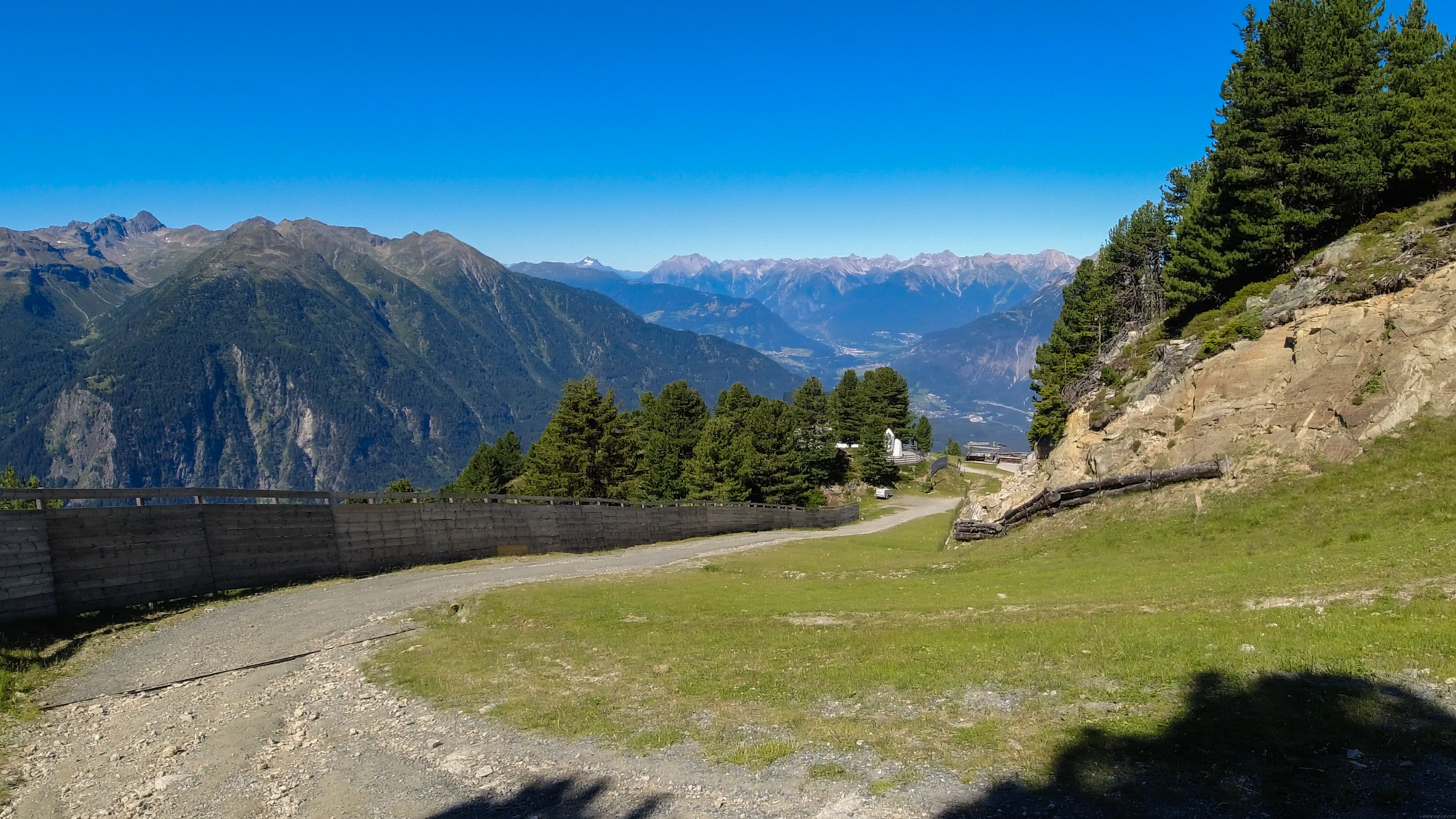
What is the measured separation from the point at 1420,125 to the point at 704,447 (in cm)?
4852

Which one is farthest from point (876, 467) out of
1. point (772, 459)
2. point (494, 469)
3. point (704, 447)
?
point (494, 469)

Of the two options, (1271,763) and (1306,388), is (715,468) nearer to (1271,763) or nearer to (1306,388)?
(1306,388)

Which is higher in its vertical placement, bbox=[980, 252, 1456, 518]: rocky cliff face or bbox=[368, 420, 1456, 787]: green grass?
bbox=[980, 252, 1456, 518]: rocky cliff face

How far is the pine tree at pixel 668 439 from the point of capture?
239 ft

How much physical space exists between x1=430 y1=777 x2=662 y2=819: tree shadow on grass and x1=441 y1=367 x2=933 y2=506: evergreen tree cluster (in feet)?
144

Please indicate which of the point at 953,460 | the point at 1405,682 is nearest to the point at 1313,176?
the point at 1405,682

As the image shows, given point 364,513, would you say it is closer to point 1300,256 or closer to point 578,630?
point 578,630

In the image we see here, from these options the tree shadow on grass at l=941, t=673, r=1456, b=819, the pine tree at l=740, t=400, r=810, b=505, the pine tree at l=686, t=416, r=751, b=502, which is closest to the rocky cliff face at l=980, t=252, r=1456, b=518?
the tree shadow on grass at l=941, t=673, r=1456, b=819

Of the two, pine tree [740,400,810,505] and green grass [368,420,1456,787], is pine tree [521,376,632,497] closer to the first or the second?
pine tree [740,400,810,505]

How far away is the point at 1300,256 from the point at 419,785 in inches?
1619

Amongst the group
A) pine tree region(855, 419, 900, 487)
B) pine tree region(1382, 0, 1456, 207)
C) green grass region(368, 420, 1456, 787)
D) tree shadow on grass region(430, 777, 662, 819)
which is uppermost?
pine tree region(1382, 0, 1456, 207)

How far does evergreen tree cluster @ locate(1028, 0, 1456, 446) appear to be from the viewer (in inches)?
1276

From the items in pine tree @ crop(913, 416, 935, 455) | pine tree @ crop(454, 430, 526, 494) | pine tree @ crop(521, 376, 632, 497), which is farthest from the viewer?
pine tree @ crop(913, 416, 935, 455)

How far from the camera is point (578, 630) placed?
1639 cm
